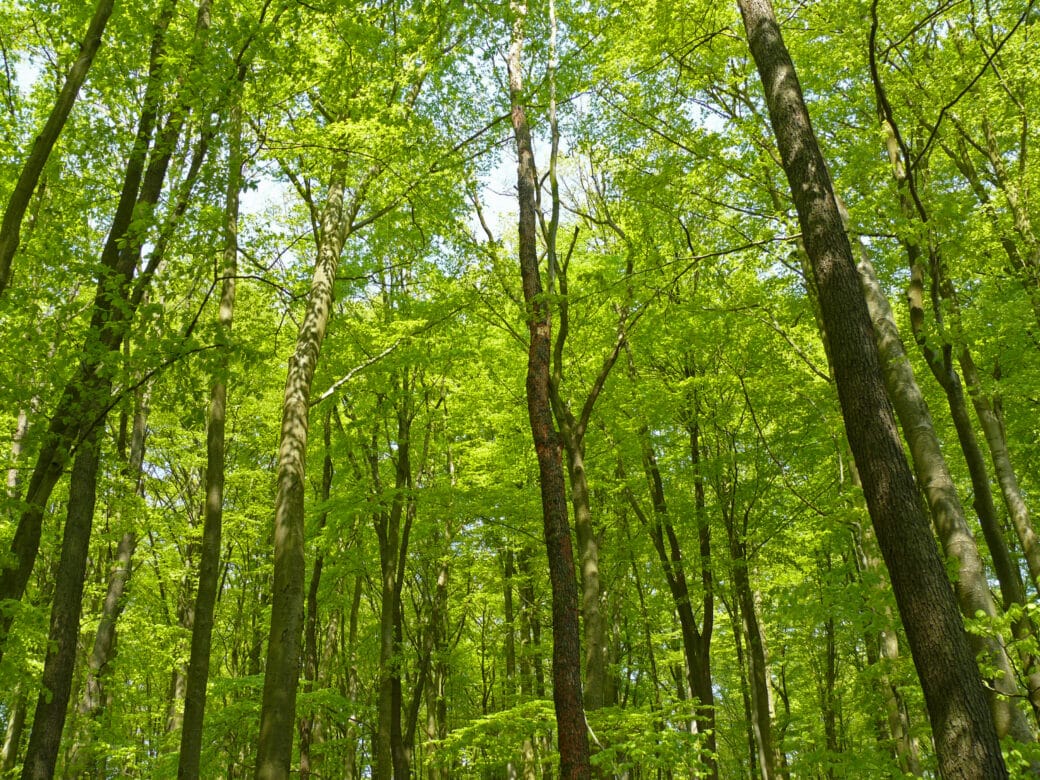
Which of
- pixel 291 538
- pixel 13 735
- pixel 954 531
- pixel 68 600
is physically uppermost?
pixel 291 538

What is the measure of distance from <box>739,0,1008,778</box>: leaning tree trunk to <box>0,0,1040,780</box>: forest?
0.03 meters

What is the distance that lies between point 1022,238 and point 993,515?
4899 millimetres

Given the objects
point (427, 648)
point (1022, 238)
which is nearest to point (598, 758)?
point (427, 648)

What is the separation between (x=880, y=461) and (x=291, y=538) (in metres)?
6.05

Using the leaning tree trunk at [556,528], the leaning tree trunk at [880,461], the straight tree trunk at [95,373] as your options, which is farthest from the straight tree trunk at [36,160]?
the leaning tree trunk at [880,461]

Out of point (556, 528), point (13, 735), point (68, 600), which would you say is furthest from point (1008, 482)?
point (13, 735)

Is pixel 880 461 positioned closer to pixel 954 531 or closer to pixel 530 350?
pixel 954 531

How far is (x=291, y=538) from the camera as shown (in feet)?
25.5

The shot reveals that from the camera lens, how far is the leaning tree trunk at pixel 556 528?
6.60 m

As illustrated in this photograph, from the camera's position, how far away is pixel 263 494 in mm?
19594

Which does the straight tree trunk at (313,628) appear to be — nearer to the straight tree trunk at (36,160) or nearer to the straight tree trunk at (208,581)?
the straight tree trunk at (208,581)

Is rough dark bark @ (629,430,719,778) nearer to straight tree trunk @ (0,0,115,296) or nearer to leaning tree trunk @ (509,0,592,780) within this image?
leaning tree trunk @ (509,0,592,780)

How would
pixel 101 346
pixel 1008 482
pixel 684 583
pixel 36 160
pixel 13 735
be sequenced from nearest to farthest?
pixel 36 160
pixel 101 346
pixel 1008 482
pixel 13 735
pixel 684 583

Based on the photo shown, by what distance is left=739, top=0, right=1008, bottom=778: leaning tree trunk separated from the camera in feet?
13.3
